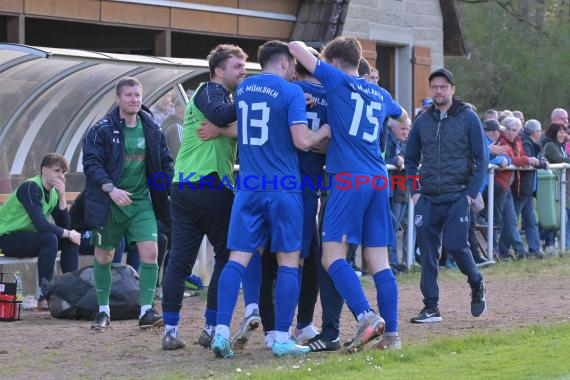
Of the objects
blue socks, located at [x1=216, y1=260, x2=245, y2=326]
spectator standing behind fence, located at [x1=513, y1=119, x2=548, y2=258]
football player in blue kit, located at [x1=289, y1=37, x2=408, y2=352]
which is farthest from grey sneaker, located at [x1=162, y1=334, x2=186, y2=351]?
spectator standing behind fence, located at [x1=513, y1=119, x2=548, y2=258]

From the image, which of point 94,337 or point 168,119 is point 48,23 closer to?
point 168,119

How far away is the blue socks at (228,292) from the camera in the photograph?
8344mm

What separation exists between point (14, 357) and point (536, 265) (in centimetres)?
834

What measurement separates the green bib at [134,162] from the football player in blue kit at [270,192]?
178cm

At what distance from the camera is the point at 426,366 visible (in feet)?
25.8

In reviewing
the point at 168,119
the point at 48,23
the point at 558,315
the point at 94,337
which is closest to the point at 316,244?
the point at 94,337

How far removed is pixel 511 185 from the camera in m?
16.7

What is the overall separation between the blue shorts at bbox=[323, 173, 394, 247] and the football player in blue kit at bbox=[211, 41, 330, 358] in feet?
0.75

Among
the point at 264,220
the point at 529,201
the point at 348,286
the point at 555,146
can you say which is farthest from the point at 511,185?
the point at 264,220

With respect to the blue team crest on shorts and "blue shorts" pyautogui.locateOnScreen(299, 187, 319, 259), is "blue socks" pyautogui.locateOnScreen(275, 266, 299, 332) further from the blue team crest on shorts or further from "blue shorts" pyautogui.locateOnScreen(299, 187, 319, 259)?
the blue team crest on shorts

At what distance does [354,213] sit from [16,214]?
4735 millimetres

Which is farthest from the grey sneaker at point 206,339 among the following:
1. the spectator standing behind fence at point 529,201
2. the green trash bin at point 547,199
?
the green trash bin at point 547,199

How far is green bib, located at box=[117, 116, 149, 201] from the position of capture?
33.0 ft

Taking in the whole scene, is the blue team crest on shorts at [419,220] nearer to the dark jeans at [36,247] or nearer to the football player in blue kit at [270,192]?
the football player in blue kit at [270,192]
